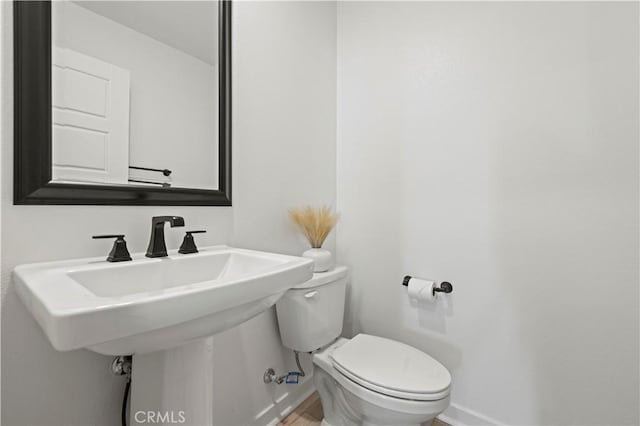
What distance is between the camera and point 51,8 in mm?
733

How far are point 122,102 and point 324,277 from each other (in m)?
0.93

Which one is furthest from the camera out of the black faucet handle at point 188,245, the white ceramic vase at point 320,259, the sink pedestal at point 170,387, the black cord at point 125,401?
the white ceramic vase at point 320,259

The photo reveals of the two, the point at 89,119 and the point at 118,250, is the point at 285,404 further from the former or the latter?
the point at 89,119

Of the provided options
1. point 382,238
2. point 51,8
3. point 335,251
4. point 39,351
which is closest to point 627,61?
point 382,238

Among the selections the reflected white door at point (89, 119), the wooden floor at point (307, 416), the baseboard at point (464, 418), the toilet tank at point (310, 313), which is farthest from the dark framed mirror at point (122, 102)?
the baseboard at point (464, 418)

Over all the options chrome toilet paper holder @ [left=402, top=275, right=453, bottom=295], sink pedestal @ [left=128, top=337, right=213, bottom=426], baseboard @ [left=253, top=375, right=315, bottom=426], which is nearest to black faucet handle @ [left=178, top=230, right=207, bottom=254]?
sink pedestal @ [left=128, top=337, right=213, bottom=426]

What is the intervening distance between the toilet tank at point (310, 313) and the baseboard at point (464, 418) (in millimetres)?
622

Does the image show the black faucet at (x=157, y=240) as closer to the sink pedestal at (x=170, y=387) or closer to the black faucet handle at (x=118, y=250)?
the black faucet handle at (x=118, y=250)

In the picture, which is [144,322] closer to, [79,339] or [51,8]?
[79,339]

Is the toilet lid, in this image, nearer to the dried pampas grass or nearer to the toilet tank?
the toilet tank

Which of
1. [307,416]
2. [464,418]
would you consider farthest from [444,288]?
[307,416]

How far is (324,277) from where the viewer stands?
1236 millimetres

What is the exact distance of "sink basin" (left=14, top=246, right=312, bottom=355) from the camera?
407mm

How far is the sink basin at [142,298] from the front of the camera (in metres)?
0.41
